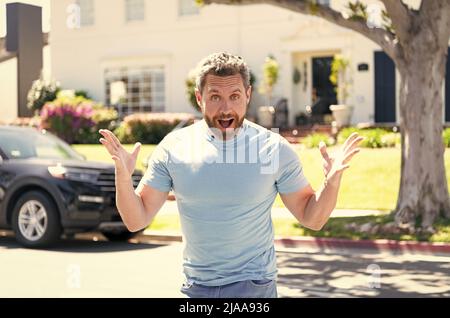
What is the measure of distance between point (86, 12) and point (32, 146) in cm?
2183

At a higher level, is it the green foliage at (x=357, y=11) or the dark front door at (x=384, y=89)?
the green foliage at (x=357, y=11)

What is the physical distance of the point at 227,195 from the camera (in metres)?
3.46

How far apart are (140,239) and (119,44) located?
66.9 feet

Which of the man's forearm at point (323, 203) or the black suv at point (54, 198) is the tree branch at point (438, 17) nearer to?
the black suv at point (54, 198)

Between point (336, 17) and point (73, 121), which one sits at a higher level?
point (336, 17)

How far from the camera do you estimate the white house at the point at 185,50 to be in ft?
87.8

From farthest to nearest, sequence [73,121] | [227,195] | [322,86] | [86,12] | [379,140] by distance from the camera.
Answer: [86,12]
[73,121]
[322,86]
[379,140]
[227,195]

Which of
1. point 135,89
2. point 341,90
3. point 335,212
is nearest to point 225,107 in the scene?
point 335,212

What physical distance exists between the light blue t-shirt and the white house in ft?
75.8

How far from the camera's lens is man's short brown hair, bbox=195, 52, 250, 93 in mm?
3576

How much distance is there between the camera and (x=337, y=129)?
2544cm

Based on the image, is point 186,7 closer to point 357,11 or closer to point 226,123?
point 357,11

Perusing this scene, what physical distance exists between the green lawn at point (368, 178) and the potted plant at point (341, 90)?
203 inches

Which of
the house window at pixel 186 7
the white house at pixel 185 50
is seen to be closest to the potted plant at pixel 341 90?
the white house at pixel 185 50
